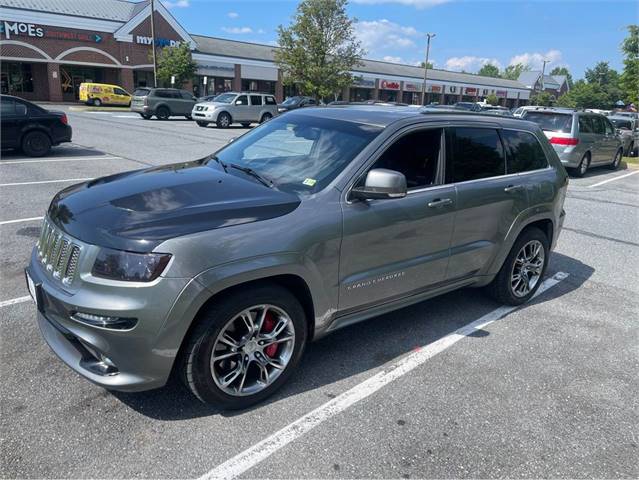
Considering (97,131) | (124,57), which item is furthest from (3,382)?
(124,57)

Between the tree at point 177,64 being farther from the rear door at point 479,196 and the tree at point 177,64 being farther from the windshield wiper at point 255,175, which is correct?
the rear door at point 479,196

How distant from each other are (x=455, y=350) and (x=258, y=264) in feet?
6.36

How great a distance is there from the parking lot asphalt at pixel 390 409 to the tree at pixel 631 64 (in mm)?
26061

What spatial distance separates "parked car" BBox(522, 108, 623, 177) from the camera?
1289 cm

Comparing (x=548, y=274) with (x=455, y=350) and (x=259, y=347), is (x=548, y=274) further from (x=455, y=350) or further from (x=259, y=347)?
(x=259, y=347)

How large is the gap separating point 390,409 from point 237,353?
3.39 ft

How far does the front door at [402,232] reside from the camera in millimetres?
3268

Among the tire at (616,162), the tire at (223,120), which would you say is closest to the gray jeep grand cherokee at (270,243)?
the tire at (616,162)

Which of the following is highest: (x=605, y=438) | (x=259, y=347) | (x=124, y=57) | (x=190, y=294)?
(x=124, y=57)

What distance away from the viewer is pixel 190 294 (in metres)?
2.56

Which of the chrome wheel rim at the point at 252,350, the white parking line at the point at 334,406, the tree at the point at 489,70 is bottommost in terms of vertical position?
the white parking line at the point at 334,406

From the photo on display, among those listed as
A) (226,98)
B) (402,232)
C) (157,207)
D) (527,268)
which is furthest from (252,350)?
(226,98)

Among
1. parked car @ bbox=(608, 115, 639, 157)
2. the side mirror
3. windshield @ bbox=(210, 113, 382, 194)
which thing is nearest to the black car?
windshield @ bbox=(210, 113, 382, 194)

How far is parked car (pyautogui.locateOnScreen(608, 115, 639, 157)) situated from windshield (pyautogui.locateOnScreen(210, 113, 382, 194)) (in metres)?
18.5
